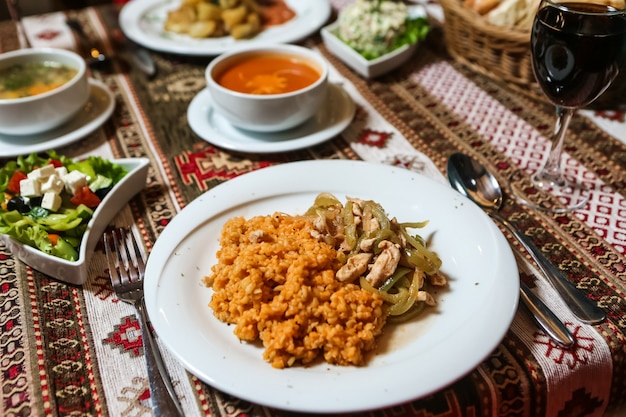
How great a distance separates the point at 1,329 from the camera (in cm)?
127

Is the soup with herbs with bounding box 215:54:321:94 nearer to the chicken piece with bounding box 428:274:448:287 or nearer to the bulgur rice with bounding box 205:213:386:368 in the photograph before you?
the bulgur rice with bounding box 205:213:386:368

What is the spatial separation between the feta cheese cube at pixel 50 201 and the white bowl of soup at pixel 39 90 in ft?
1.66

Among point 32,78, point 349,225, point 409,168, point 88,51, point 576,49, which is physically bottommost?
point 88,51

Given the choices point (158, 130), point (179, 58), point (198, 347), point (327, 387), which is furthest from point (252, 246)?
point (179, 58)

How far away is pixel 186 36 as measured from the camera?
2.61 metres

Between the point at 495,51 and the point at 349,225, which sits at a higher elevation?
the point at 495,51

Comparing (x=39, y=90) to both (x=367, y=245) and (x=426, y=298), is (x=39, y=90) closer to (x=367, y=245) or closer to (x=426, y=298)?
(x=367, y=245)

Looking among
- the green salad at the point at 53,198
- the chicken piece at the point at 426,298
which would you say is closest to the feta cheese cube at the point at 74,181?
the green salad at the point at 53,198

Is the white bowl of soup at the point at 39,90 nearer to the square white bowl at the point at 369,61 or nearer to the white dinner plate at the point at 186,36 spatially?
the white dinner plate at the point at 186,36

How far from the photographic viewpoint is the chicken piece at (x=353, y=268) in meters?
1.18

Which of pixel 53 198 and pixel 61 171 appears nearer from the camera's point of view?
pixel 53 198

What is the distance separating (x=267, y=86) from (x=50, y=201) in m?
0.85

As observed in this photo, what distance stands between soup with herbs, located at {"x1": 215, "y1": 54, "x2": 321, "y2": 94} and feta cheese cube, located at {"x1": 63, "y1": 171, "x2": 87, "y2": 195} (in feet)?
2.10

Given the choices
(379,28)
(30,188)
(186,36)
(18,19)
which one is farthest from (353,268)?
(18,19)
